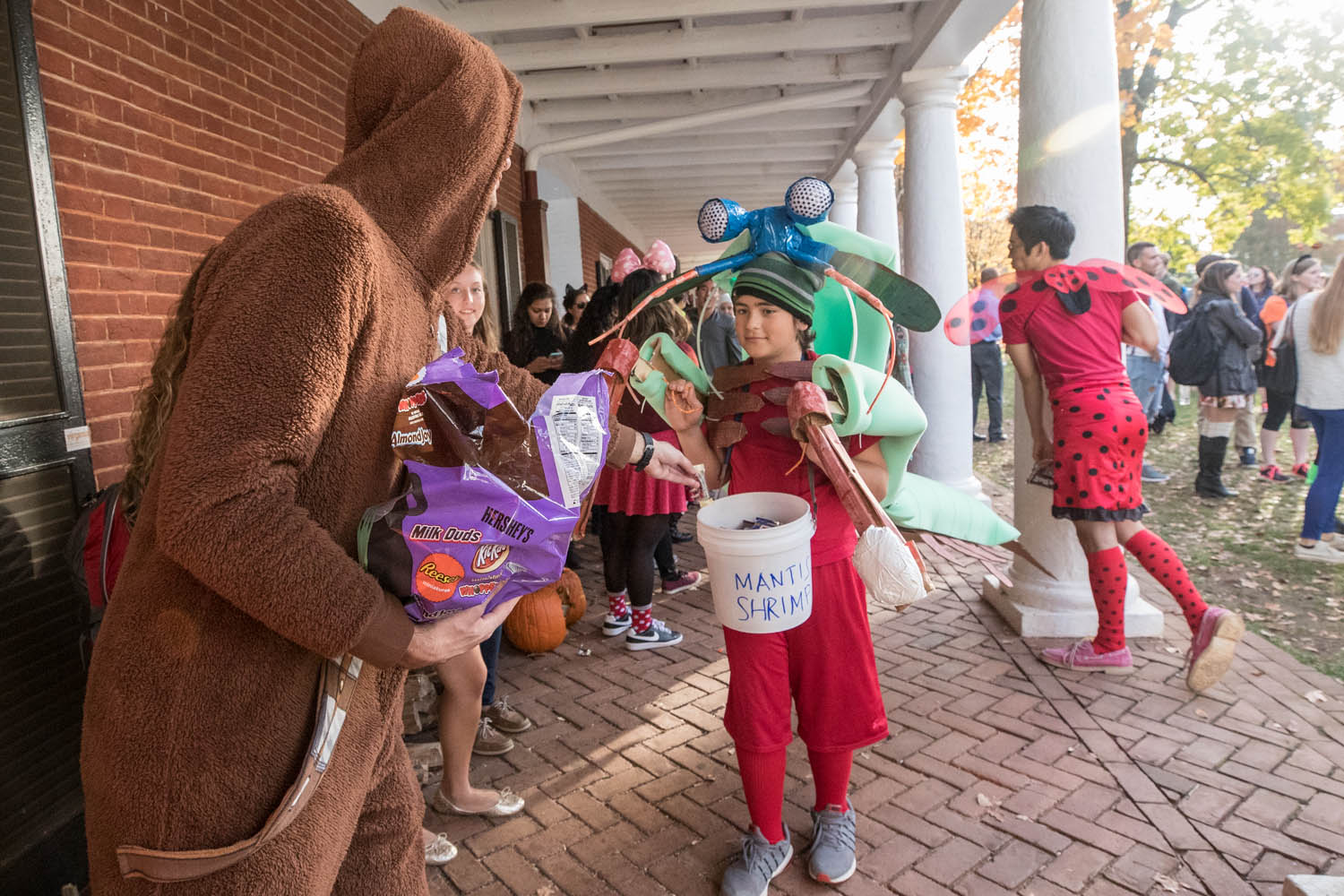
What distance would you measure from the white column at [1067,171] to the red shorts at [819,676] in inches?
82.7

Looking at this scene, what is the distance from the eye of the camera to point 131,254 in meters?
3.27

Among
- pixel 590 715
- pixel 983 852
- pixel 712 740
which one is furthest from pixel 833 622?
pixel 590 715

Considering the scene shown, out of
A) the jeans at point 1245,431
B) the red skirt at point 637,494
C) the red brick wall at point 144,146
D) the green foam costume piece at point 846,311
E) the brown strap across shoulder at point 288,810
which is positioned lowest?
the jeans at point 1245,431

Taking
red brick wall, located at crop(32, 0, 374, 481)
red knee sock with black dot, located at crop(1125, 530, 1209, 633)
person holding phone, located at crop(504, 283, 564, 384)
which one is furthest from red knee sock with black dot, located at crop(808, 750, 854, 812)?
person holding phone, located at crop(504, 283, 564, 384)

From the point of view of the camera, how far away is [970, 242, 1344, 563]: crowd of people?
5.69 metres

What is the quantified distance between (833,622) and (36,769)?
260cm

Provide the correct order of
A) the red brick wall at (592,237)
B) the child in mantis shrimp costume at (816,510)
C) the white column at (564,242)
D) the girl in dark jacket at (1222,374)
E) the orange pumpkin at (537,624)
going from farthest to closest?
the red brick wall at (592,237)
the white column at (564,242)
the girl in dark jacket at (1222,374)
the orange pumpkin at (537,624)
the child in mantis shrimp costume at (816,510)

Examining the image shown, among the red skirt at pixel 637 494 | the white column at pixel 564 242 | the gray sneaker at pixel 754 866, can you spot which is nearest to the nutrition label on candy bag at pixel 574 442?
the gray sneaker at pixel 754 866

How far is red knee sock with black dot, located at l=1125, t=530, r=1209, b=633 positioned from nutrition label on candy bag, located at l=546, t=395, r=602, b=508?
131 inches

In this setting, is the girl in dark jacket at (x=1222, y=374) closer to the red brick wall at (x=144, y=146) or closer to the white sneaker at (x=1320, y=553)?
the white sneaker at (x=1320, y=553)

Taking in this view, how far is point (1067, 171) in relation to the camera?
13.8 feet

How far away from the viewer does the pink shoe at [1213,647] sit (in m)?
3.55

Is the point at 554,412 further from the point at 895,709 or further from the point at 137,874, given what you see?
the point at 895,709

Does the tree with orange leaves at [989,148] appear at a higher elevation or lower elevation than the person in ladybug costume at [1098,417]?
higher
